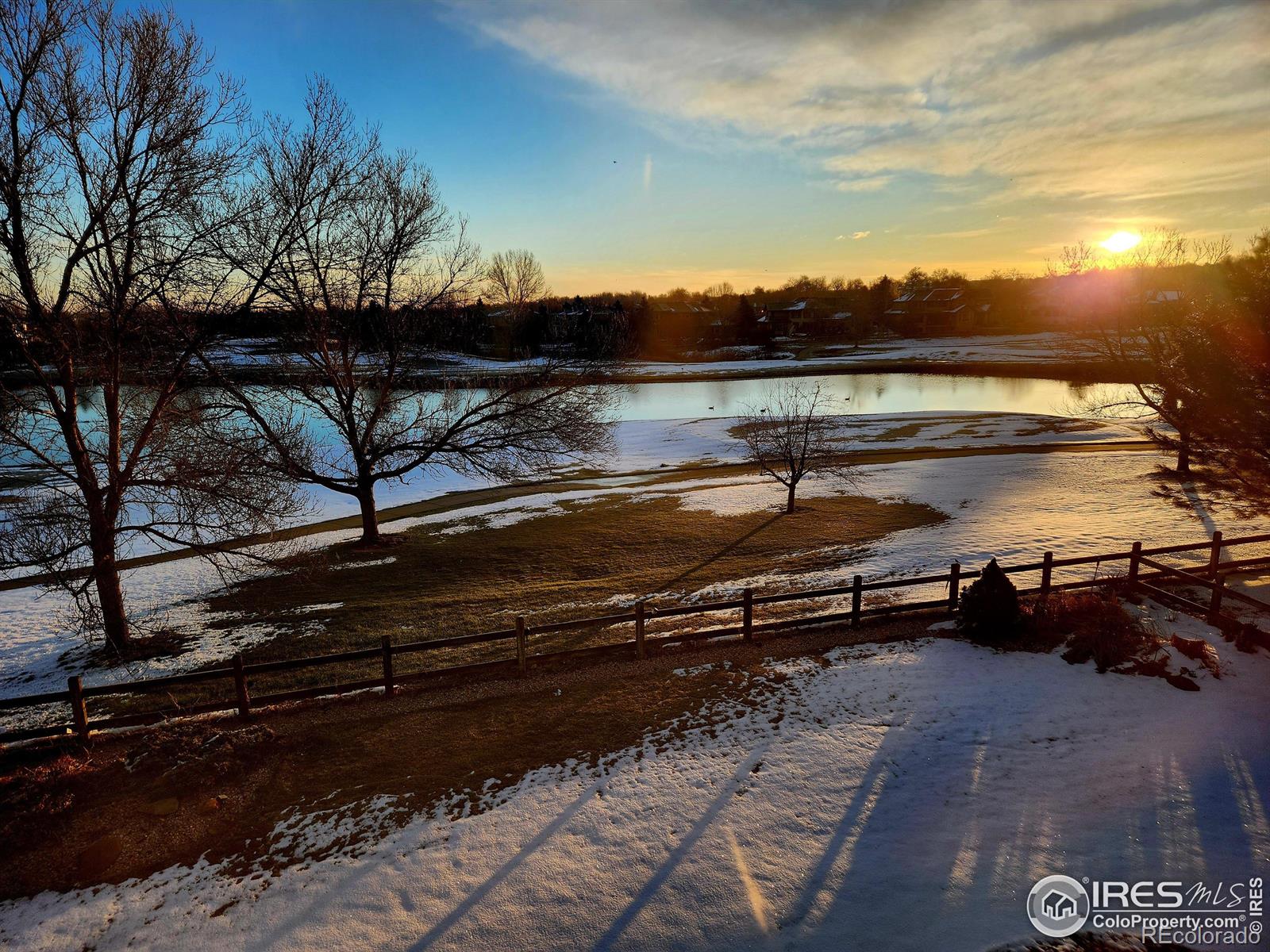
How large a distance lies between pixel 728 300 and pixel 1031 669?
18017cm

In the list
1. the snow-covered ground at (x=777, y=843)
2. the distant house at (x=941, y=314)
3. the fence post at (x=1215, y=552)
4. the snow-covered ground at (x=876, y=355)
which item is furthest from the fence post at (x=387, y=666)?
the distant house at (x=941, y=314)

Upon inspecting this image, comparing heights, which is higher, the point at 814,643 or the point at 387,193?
the point at 387,193

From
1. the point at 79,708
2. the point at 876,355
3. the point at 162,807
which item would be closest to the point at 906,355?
the point at 876,355

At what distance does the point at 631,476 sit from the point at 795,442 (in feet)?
36.5

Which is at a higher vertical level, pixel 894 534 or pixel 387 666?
pixel 387 666

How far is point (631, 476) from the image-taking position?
36188 mm

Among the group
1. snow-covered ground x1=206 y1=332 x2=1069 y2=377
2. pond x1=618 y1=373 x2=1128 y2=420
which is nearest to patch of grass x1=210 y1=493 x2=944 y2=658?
pond x1=618 y1=373 x2=1128 y2=420

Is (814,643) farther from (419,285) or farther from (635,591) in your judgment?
(419,285)

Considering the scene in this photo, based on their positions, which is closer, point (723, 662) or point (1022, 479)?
point (723, 662)

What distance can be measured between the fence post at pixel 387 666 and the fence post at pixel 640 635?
14.8 ft

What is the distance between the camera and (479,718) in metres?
10.4

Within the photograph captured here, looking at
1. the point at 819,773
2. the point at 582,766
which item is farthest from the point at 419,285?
the point at 819,773

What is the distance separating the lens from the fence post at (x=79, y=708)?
383 inches

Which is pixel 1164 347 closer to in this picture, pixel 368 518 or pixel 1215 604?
pixel 1215 604
